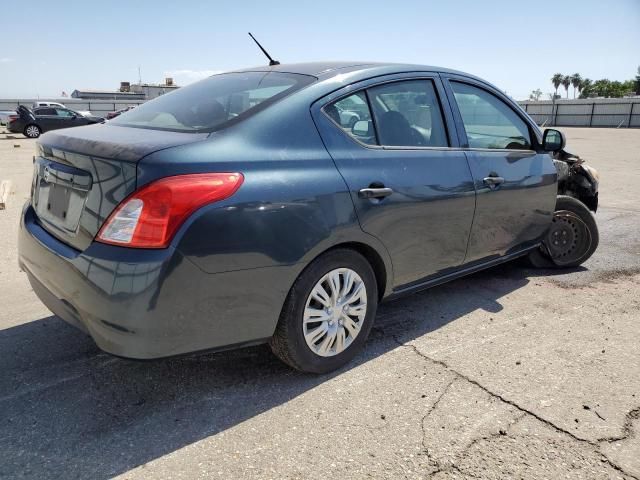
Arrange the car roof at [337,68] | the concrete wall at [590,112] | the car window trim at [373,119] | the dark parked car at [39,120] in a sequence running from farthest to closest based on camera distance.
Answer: the concrete wall at [590,112]
the dark parked car at [39,120]
the car roof at [337,68]
the car window trim at [373,119]

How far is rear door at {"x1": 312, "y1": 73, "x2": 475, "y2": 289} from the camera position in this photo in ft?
9.30

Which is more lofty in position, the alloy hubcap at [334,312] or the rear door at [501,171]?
the rear door at [501,171]

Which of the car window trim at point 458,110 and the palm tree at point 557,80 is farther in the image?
the palm tree at point 557,80

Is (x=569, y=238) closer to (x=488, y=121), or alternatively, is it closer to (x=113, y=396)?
(x=488, y=121)

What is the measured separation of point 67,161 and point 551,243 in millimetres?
4117

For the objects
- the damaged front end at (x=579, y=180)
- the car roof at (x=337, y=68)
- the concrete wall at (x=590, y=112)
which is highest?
the concrete wall at (x=590, y=112)

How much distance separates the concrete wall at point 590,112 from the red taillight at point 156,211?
42.6m

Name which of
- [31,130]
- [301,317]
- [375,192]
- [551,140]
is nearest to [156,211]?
[301,317]

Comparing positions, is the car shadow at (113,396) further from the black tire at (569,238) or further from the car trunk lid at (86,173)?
the black tire at (569,238)

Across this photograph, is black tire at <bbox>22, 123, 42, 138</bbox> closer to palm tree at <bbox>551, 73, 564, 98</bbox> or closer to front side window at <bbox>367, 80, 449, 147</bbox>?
front side window at <bbox>367, 80, 449, 147</bbox>

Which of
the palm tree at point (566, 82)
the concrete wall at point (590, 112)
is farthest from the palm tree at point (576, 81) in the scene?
the concrete wall at point (590, 112)

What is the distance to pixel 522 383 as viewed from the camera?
9.36 ft

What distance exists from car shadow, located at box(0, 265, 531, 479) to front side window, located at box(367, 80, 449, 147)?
1.26 meters

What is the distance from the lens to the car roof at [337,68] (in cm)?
303
